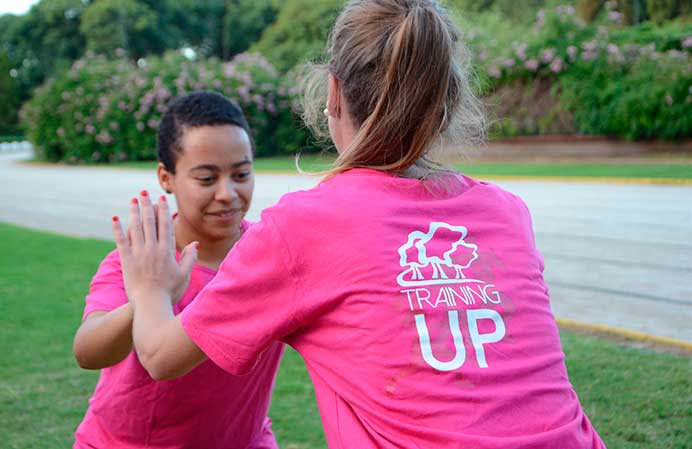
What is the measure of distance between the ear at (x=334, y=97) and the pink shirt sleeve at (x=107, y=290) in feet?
2.70

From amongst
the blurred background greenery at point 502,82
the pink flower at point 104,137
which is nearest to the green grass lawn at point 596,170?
the blurred background greenery at point 502,82

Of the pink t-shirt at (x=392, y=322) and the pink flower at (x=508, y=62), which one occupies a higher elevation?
the pink t-shirt at (x=392, y=322)

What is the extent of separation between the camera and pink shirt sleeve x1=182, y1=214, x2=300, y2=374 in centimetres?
145

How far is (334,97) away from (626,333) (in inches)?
136

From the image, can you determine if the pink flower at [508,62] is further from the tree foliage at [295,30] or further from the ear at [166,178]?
the ear at [166,178]

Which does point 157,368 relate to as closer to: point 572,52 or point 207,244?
point 207,244

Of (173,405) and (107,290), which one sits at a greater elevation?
(107,290)

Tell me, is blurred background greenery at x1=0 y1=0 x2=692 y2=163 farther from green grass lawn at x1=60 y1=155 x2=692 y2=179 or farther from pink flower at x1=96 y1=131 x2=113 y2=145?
green grass lawn at x1=60 y1=155 x2=692 y2=179

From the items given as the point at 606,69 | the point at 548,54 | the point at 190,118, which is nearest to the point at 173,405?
the point at 190,118

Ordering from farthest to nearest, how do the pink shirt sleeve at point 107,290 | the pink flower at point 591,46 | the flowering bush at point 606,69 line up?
the pink flower at point 591,46 → the flowering bush at point 606,69 → the pink shirt sleeve at point 107,290

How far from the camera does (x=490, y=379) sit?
1428 mm

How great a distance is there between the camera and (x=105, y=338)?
1.89 meters

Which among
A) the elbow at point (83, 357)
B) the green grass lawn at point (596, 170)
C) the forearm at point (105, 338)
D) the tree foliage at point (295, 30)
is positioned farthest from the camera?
the tree foliage at point (295, 30)

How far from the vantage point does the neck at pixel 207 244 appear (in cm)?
253
